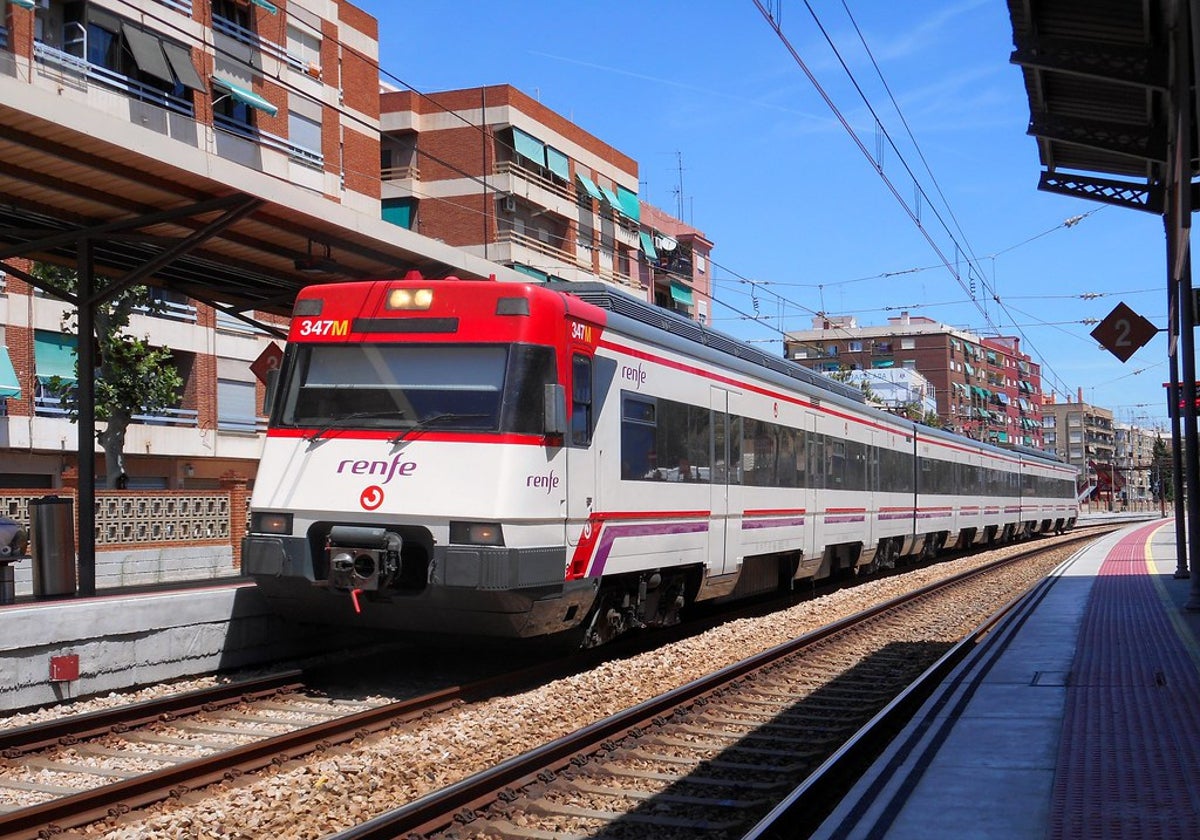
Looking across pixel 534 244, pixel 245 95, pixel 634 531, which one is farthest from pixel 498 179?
pixel 634 531

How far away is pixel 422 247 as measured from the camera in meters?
14.6

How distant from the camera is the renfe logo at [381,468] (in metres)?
9.50

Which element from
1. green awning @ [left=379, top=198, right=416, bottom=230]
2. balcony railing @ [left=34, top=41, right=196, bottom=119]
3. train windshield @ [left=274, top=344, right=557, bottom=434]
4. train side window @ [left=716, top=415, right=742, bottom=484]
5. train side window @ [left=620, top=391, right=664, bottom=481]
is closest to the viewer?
train windshield @ [left=274, top=344, right=557, bottom=434]

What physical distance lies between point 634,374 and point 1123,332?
9.56 metres

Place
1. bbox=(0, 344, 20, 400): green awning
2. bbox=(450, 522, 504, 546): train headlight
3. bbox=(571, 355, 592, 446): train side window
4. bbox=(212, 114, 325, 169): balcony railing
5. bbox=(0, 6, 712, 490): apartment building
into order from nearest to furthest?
1. bbox=(450, 522, 504, 546): train headlight
2. bbox=(571, 355, 592, 446): train side window
3. bbox=(0, 6, 712, 490): apartment building
4. bbox=(0, 344, 20, 400): green awning
5. bbox=(212, 114, 325, 169): balcony railing

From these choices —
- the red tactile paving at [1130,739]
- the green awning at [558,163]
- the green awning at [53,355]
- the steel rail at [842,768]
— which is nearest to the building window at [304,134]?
the green awning at [53,355]

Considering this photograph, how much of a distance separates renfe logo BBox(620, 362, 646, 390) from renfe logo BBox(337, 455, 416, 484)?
2.43 m

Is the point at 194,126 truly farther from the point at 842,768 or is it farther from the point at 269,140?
the point at 842,768

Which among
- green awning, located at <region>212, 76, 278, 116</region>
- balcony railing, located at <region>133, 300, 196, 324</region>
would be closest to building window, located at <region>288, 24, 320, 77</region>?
green awning, located at <region>212, 76, 278, 116</region>

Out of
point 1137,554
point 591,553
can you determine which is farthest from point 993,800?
point 1137,554

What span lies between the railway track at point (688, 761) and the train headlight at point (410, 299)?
370 cm

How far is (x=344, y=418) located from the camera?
9.94m

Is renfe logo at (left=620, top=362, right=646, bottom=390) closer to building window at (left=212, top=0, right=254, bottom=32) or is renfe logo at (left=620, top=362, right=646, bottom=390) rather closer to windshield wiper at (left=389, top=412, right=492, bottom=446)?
windshield wiper at (left=389, top=412, right=492, bottom=446)

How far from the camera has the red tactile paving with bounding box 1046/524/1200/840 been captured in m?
5.74
